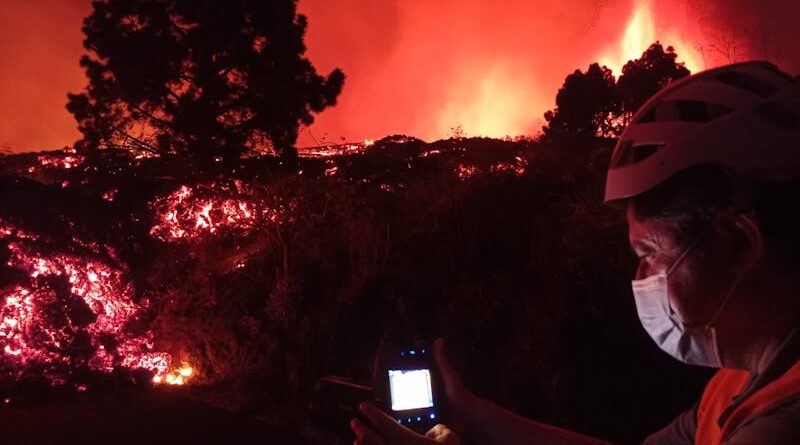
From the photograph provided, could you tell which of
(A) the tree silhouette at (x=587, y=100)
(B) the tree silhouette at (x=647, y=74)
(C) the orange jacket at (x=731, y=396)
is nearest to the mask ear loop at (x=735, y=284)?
(C) the orange jacket at (x=731, y=396)

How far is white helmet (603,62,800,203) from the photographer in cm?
107

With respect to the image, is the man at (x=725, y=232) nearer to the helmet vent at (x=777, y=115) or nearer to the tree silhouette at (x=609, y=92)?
the helmet vent at (x=777, y=115)

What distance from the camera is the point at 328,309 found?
820cm

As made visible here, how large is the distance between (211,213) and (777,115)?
29.1 ft

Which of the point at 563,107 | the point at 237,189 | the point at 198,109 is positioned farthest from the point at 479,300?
the point at 563,107

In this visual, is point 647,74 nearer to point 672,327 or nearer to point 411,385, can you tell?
point 411,385

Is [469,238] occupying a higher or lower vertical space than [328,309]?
higher

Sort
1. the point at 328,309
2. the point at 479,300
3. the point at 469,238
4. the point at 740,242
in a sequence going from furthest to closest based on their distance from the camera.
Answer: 1. the point at 469,238
2. the point at 328,309
3. the point at 479,300
4. the point at 740,242

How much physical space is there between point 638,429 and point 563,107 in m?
15.6

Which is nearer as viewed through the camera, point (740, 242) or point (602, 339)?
point (740, 242)

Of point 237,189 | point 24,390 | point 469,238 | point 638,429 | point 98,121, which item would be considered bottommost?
point 638,429

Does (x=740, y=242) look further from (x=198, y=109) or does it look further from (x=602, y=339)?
(x=198, y=109)

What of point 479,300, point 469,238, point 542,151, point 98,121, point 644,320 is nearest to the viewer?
point 644,320

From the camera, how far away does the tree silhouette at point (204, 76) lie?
16047mm
